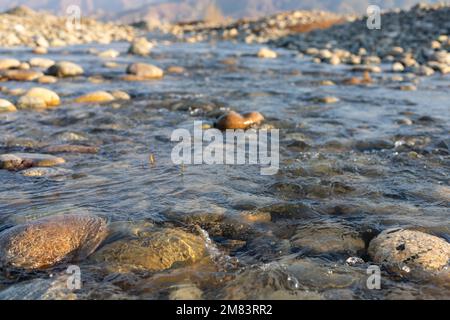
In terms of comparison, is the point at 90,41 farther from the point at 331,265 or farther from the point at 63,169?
the point at 331,265

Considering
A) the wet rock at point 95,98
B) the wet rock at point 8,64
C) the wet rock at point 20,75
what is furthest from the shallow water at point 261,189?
the wet rock at point 8,64

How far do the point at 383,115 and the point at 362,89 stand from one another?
109 inches

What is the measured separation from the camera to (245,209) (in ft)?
10.8

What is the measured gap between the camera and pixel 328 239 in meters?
2.87

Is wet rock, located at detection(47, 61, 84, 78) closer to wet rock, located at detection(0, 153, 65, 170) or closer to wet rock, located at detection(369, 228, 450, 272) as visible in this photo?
wet rock, located at detection(0, 153, 65, 170)

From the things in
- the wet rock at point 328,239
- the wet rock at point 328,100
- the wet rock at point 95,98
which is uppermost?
the wet rock at point 95,98

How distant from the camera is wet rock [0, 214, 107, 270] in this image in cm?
254

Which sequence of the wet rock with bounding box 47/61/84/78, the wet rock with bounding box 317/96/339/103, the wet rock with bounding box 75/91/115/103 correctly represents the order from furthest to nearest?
the wet rock with bounding box 47/61/84/78
the wet rock with bounding box 317/96/339/103
the wet rock with bounding box 75/91/115/103

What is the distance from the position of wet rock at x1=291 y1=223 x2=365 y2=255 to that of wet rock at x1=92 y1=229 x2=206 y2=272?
0.64 m

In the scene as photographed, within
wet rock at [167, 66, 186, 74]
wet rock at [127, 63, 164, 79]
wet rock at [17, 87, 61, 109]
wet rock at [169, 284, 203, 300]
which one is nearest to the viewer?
wet rock at [169, 284, 203, 300]

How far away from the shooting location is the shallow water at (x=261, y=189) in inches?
94.1

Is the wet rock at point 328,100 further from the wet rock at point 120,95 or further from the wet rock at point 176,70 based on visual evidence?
the wet rock at point 176,70

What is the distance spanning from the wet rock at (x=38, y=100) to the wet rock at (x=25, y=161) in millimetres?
2862

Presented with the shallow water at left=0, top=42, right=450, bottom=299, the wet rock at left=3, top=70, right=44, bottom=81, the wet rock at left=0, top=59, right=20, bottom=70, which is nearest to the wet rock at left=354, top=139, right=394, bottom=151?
the shallow water at left=0, top=42, right=450, bottom=299
